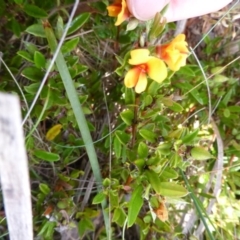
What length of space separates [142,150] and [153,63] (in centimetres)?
15

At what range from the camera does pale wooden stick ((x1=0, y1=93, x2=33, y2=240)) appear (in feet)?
1.03

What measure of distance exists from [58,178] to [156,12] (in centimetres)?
Answer: 36

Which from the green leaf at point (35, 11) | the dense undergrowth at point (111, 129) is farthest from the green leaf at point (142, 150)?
the green leaf at point (35, 11)

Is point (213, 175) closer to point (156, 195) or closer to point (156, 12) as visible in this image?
point (156, 195)

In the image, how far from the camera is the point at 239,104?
933 mm

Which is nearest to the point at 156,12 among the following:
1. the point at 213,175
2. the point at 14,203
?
the point at 14,203

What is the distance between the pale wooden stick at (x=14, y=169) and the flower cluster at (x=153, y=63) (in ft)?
0.74

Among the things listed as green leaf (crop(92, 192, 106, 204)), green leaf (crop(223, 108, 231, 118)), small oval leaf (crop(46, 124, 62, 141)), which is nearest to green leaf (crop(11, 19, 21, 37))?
small oval leaf (crop(46, 124, 62, 141))

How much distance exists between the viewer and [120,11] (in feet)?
2.07

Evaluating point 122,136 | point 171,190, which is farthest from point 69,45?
point 171,190

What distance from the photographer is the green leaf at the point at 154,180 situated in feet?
2.19

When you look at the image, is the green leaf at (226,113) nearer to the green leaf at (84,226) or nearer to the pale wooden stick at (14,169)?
the green leaf at (84,226)

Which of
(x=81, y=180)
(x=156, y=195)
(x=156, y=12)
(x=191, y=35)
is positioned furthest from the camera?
(x=191, y=35)

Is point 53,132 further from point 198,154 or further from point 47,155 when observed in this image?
point 198,154
